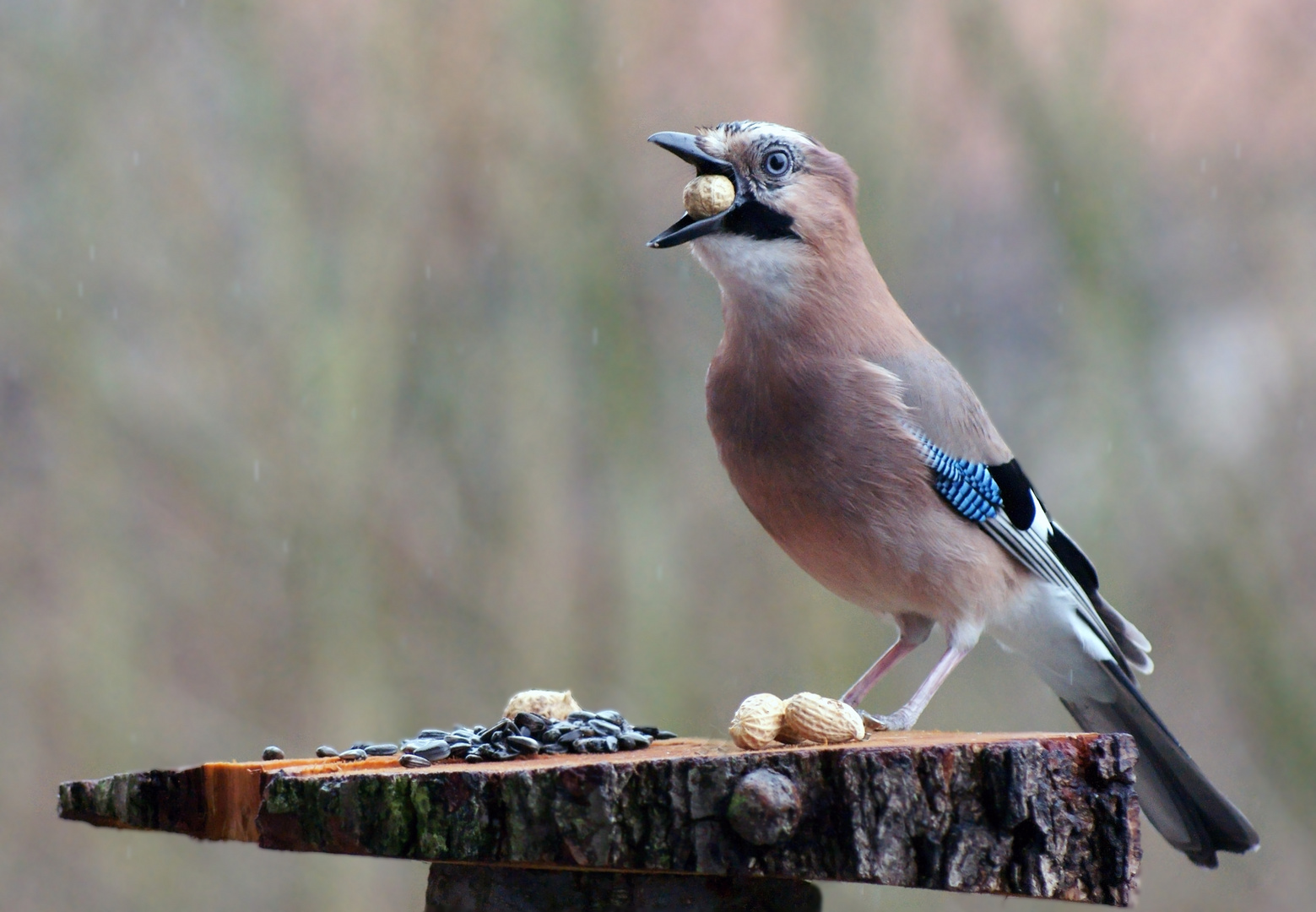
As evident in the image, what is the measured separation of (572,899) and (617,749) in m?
0.18

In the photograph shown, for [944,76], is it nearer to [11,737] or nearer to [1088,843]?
[1088,843]

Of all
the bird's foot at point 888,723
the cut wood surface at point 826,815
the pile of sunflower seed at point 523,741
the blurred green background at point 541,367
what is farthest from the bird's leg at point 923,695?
the blurred green background at point 541,367

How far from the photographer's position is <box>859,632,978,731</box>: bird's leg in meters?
1.75

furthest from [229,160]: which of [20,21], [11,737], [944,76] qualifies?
[944,76]

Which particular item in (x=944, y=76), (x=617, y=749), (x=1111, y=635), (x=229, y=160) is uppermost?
(x=944, y=76)

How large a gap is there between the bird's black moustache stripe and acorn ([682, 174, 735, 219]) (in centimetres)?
2

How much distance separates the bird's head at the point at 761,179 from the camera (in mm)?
1853

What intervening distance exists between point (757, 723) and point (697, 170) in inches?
33.1

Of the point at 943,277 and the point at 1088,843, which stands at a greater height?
the point at 943,277

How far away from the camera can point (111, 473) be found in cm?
348

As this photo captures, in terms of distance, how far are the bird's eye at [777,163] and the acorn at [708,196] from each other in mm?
63

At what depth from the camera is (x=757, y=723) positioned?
4.87 ft

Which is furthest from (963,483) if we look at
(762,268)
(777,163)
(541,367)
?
(541,367)

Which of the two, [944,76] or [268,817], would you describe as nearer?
[268,817]
